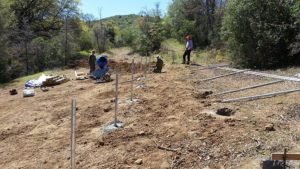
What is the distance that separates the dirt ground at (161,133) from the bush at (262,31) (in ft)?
10.6

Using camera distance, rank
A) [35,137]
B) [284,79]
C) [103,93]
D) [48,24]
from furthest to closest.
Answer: [48,24] < [103,93] < [284,79] < [35,137]

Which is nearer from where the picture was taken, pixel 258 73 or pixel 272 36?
pixel 258 73

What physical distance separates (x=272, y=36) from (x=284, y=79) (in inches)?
111

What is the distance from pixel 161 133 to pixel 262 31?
760cm

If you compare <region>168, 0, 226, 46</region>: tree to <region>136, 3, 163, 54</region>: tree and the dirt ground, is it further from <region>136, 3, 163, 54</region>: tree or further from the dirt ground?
the dirt ground

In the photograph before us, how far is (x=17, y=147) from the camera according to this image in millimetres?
4578

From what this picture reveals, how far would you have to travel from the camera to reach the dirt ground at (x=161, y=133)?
3.40 metres

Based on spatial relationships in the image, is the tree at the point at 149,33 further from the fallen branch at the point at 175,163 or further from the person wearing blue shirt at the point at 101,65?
the fallen branch at the point at 175,163

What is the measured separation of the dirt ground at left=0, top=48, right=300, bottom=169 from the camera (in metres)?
3.40

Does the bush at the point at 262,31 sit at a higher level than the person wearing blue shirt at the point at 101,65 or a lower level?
higher

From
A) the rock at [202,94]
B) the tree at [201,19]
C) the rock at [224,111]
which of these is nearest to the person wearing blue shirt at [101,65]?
the rock at [202,94]

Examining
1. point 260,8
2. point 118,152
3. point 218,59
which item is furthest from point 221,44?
point 118,152

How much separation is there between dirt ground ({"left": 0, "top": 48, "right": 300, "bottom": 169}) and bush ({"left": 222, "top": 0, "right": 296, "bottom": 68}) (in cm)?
324

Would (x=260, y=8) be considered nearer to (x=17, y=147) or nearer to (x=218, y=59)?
(x=218, y=59)
